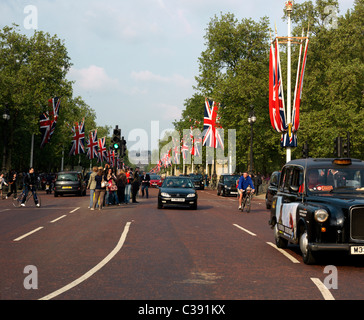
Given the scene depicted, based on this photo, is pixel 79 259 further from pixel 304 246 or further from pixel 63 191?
pixel 63 191

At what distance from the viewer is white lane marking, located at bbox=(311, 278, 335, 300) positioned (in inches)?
273

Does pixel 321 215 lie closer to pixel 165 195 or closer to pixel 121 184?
pixel 165 195

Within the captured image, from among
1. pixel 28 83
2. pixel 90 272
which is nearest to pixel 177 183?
pixel 90 272

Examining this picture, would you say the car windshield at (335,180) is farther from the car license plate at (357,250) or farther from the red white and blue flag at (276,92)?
the red white and blue flag at (276,92)

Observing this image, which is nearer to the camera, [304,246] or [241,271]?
[241,271]

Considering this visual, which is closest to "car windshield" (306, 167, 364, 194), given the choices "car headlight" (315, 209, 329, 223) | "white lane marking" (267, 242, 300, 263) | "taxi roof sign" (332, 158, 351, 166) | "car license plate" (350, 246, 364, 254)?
"taxi roof sign" (332, 158, 351, 166)

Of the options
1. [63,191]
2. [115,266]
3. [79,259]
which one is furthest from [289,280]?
[63,191]

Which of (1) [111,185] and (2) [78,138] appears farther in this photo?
(2) [78,138]

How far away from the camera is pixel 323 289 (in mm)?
7465

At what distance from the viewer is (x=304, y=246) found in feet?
32.2

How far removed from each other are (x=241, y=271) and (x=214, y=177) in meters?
58.8

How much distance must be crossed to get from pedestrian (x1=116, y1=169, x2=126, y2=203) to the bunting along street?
39.7ft

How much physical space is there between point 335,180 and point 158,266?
13.2 feet

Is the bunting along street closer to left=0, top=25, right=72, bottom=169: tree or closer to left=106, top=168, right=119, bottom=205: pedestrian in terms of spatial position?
left=106, top=168, right=119, bottom=205: pedestrian
